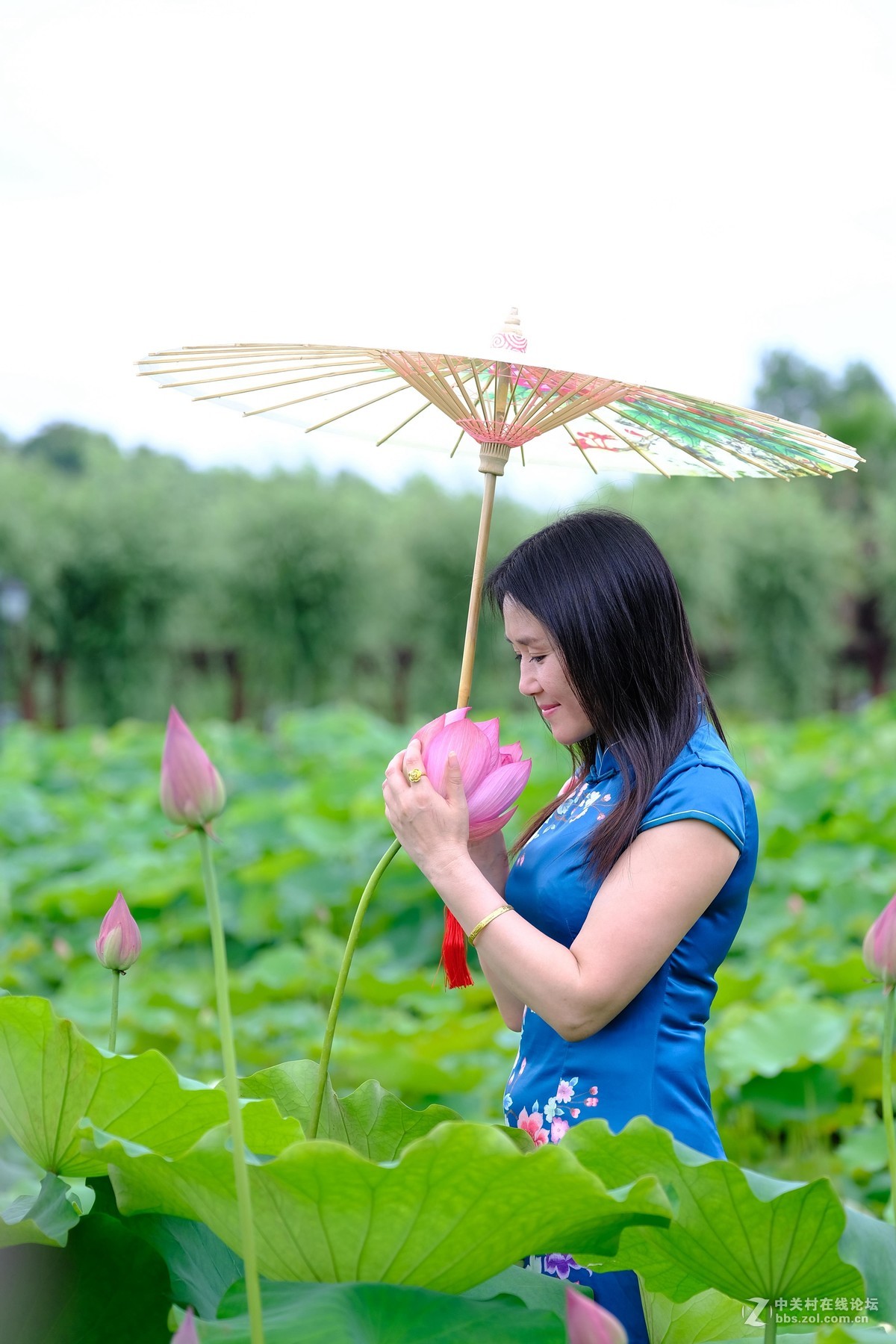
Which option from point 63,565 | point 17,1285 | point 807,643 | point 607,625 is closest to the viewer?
point 17,1285

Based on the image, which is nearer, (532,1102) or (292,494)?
(532,1102)

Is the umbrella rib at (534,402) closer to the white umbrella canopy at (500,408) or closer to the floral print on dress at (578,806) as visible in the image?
the white umbrella canopy at (500,408)

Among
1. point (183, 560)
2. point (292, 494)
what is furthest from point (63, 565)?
point (292, 494)

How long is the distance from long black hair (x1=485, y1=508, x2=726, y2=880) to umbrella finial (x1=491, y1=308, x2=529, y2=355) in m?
0.20

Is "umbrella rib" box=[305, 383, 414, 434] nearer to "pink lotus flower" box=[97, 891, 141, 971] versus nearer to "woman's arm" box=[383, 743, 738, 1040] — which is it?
"woman's arm" box=[383, 743, 738, 1040]

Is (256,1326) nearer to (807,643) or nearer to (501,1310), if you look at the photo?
(501,1310)

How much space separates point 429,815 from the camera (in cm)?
79

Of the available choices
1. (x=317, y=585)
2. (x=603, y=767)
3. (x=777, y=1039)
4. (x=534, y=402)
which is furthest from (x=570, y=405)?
(x=317, y=585)

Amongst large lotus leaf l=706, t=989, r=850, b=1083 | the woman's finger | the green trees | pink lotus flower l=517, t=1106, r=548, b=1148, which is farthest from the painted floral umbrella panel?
the green trees

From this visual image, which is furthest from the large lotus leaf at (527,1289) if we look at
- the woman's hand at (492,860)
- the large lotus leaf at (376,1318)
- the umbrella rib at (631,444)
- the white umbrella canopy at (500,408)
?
the umbrella rib at (631,444)

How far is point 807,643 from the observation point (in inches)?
671

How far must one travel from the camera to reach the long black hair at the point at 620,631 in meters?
0.94

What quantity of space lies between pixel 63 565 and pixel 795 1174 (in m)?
13.3

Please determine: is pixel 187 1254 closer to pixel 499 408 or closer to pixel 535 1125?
pixel 535 1125
